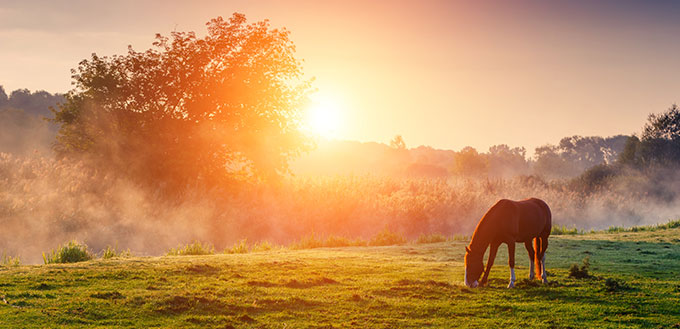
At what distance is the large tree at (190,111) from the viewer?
2711 cm

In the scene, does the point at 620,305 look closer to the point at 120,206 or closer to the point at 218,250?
the point at 218,250

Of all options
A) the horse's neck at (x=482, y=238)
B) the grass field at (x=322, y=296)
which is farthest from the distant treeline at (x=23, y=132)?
the horse's neck at (x=482, y=238)

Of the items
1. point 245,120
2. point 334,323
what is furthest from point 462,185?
point 334,323

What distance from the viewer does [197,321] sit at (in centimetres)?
834

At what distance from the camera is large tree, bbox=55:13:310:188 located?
88.9 feet

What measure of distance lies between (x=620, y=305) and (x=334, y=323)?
5185mm

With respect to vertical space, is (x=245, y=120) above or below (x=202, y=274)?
above

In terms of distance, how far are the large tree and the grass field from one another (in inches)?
508

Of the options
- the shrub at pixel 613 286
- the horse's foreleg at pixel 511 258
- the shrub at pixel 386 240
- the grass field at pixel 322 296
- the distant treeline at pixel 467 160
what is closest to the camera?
the grass field at pixel 322 296

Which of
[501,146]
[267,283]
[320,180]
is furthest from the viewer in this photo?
[501,146]

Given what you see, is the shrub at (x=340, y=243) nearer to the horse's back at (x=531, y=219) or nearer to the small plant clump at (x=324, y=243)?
the small plant clump at (x=324, y=243)

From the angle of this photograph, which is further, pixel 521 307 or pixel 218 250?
pixel 218 250

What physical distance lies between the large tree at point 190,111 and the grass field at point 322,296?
42.3 feet

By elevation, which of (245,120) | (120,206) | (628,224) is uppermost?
(245,120)
